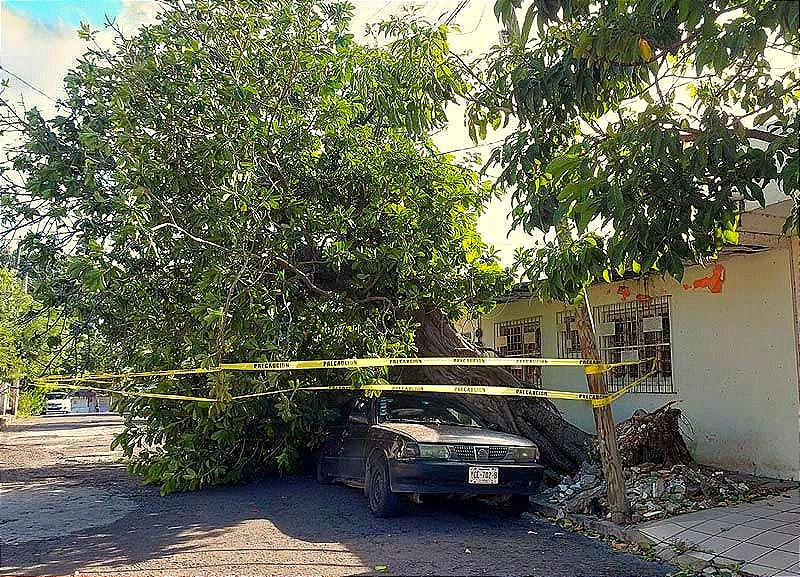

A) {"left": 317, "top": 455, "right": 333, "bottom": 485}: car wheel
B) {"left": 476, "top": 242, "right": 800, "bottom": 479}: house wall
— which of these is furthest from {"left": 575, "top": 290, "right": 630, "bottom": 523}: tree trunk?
{"left": 317, "top": 455, "right": 333, "bottom": 485}: car wheel

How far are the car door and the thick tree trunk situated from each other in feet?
4.57

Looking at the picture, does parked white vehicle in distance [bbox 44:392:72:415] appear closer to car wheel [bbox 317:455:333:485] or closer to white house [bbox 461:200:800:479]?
car wheel [bbox 317:455:333:485]

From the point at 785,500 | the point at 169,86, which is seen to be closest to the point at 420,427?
the point at 785,500

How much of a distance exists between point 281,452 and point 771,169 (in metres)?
7.93

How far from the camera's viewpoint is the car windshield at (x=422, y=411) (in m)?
9.13

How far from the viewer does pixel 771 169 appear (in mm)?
5113

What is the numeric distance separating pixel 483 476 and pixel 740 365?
14.8ft

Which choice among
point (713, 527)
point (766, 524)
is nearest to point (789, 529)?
point (766, 524)

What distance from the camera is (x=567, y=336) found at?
46.8 ft

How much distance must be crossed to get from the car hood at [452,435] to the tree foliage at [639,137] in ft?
7.28

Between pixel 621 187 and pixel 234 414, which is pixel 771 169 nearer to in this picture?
pixel 621 187

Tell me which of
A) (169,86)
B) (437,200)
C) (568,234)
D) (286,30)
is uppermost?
(286,30)

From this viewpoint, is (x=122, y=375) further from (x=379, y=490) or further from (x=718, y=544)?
(x=718, y=544)

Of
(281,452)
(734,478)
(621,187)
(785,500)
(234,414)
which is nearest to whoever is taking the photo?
(621,187)
